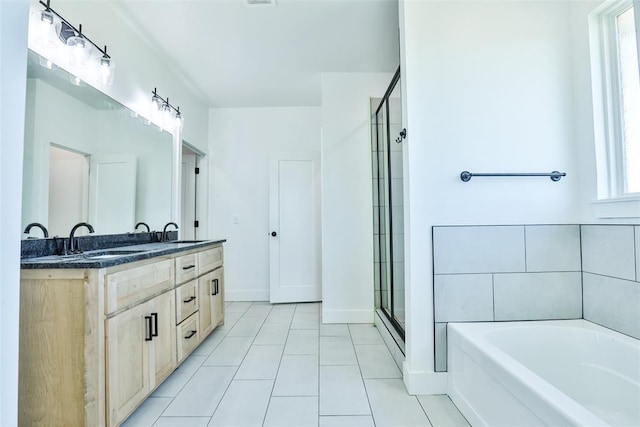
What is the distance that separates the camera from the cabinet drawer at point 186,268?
6.54 ft

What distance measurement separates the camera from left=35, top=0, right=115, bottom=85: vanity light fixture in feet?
5.05

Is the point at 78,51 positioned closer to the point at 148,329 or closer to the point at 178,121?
the point at 178,121

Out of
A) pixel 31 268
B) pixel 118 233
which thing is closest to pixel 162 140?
pixel 118 233

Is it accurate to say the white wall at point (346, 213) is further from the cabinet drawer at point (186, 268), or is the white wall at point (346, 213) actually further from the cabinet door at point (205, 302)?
the cabinet drawer at point (186, 268)

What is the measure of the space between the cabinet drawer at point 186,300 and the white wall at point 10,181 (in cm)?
135

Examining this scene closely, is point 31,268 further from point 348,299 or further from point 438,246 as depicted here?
point 348,299

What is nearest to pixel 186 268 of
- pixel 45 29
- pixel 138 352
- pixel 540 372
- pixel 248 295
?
pixel 138 352

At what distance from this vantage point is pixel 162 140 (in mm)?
2840

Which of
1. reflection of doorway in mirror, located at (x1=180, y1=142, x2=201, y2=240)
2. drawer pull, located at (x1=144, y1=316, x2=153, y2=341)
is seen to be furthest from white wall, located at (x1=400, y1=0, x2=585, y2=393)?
reflection of doorway in mirror, located at (x1=180, y1=142, x2=201, y2=240)

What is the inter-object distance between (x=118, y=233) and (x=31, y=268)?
103cm

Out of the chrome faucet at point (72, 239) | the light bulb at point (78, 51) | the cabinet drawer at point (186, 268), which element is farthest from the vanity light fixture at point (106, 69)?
the cabinet drawer at point (186, 268)

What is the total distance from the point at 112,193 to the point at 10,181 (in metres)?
1.69

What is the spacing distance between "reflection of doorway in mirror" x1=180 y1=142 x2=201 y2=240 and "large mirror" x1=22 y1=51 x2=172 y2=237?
1111mm

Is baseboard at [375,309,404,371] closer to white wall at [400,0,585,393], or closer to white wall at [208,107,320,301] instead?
white wall at [400,0,585,393]
